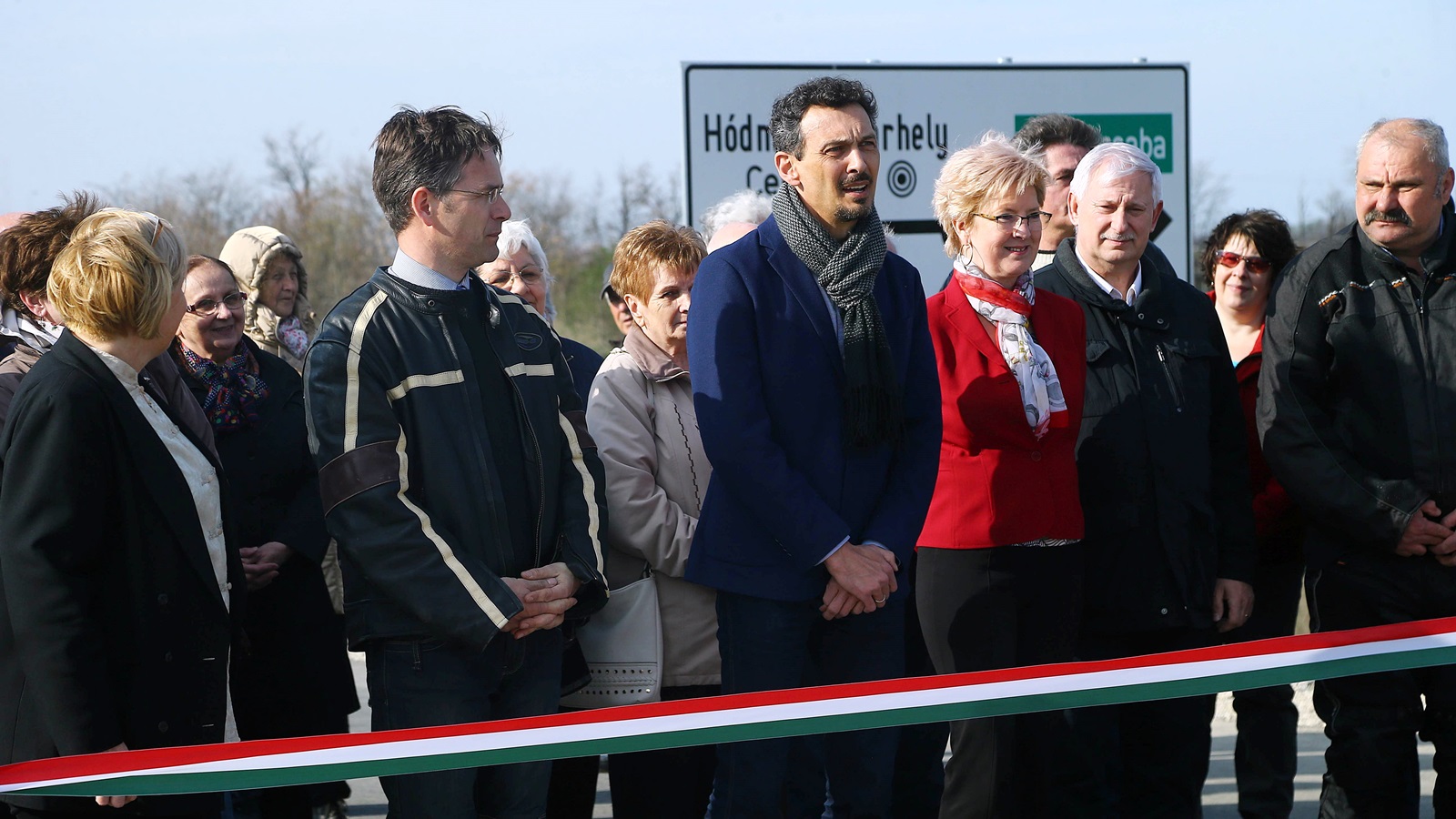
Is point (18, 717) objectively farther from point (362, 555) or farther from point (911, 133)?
point (911, 133)

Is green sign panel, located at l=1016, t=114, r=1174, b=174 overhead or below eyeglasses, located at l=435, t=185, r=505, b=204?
overhead

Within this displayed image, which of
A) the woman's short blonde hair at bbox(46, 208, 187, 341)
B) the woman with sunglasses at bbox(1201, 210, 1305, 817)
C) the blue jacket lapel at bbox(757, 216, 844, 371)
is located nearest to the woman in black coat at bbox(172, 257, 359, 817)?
the woman's short blonde hair at bbox(46, 208, 187, 341)

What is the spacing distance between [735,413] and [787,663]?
641 millimetres

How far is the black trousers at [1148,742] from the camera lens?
4000 millimetres

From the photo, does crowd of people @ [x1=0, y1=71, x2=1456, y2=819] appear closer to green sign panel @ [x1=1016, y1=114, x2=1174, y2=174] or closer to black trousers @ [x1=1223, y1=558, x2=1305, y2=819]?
black trousers @ [x1=1223, y1=558, x2=1305, y2=819]

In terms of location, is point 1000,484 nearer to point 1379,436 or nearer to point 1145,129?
point 1379,436

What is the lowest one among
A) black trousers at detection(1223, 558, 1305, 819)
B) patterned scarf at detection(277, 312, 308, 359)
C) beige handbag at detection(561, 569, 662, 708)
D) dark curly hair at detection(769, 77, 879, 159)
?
black trousers at detection(1223, 558, 1305, 819)

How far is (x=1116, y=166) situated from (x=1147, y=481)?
962 mm

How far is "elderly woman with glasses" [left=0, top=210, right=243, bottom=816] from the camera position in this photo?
2.65 meters

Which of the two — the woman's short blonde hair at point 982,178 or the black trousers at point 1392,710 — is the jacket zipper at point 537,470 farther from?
the black trousers at point 1392,710

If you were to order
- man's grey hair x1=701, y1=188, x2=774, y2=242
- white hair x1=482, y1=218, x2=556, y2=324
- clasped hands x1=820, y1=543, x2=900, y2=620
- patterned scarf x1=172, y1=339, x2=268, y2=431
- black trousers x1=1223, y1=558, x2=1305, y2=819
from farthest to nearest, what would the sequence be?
white hair x1=482, y1=218, x2=556, y2=324 < black trousers x1=1223, y1=558, x2=1305, y2=819 < man's grey hair x1=701, y1=188, x2=774, y2=242 < patterned scarf x1=172, y1=339, x2=268, y2=431 < clasped hands x1=820, y1=543, x2=900, y2=620

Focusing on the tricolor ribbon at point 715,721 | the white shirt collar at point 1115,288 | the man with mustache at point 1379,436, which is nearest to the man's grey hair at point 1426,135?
the man with mustache at point 1379,436

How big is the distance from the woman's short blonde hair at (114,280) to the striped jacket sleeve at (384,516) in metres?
0.37

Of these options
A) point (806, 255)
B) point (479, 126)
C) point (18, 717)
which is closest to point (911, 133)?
point (806, 255)
